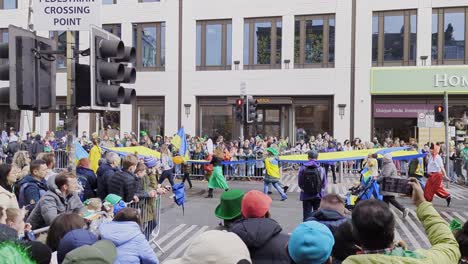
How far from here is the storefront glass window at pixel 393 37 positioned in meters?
26.9

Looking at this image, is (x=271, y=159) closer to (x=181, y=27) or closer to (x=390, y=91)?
(x=390, y=91)

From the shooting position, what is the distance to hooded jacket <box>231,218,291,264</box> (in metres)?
3.53

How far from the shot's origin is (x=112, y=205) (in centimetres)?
637

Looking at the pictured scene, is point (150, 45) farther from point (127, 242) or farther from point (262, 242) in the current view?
point (262, 242)

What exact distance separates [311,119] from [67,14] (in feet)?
78.3

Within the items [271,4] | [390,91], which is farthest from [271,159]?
[271,4]

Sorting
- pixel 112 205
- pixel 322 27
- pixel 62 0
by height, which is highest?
pixel 322 27

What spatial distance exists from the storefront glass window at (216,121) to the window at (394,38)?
→ 9.01m

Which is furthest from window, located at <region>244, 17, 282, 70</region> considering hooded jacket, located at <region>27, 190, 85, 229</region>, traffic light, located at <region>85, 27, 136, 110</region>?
hooded jacket, located at <region>27, 190, 85, 229</region>

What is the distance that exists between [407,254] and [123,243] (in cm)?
263

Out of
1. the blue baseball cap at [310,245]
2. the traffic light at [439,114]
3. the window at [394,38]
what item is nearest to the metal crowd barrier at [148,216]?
the blue baseball cap at [310,245]

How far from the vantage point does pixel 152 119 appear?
3053 cm

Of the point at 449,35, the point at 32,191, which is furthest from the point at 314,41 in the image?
the point at 32,191

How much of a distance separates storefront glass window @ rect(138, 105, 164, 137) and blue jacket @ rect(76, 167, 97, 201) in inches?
874
